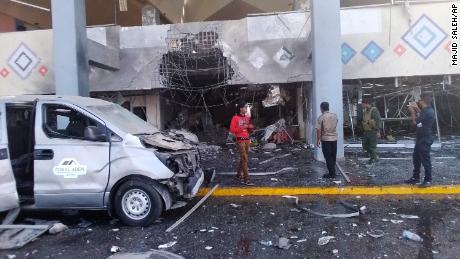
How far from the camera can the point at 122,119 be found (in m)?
6.60

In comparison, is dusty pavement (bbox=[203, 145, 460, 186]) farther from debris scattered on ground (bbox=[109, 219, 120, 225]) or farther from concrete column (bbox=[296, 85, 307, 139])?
debris scattered on ground (bbox=[109, 219, 120, 225])

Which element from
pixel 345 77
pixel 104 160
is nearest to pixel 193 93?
pixel 345 77

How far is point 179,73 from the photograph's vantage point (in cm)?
1477

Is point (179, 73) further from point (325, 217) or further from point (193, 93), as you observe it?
point (325, 217)

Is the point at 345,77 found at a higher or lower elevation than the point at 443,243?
higher

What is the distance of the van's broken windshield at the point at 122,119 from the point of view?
624cm

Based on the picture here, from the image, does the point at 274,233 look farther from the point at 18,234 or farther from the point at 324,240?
the point at 18,234

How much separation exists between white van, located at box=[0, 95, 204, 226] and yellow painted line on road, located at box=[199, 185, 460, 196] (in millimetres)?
1969

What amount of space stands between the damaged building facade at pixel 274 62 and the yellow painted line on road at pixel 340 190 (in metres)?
5.83

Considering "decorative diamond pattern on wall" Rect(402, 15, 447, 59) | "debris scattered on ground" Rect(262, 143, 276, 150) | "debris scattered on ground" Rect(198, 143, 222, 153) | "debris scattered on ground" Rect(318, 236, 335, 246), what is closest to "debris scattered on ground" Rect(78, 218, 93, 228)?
"debris scattered on ground" Rect(318, 236, 335, 246)

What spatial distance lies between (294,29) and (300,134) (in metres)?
4.10

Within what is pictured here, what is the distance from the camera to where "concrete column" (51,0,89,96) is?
35.9ft

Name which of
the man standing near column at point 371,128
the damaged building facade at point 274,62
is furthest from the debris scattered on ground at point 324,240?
the damaged building facade at point 274,62

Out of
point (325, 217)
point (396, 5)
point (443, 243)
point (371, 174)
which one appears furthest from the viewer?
point (396, 5)
